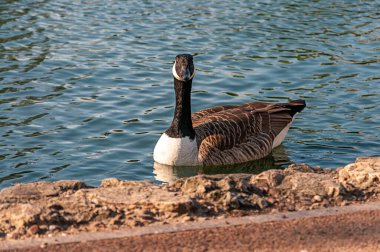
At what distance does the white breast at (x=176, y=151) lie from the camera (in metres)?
11.4

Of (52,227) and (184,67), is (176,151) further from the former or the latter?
(52,227)

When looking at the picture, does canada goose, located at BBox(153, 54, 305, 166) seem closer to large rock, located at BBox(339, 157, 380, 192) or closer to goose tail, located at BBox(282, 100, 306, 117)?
goose tail, located at BBox(282, 100, 306, 117)

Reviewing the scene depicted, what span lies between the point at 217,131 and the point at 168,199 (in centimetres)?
515

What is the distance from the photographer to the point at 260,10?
1909 centimetres

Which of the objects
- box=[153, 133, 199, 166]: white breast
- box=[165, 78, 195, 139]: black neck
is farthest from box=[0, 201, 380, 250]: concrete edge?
box=[165, 78, 195, 139]: black neck

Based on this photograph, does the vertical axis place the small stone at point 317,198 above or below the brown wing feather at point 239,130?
above

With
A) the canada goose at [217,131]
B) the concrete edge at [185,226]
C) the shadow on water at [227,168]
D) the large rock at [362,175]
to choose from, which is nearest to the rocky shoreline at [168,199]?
the large rock at [362,175]

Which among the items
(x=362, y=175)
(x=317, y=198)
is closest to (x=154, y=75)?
(x=362, y=175)

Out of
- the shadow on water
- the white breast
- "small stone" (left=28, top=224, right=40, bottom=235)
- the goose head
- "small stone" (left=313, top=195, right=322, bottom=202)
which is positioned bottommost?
the shadow on water

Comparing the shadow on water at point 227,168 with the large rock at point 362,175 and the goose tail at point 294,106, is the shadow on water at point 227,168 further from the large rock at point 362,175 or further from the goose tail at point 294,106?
the large rock at point 362,175

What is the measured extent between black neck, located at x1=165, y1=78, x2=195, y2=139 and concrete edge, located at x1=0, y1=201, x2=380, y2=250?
496cm

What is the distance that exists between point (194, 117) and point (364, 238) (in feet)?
20.8

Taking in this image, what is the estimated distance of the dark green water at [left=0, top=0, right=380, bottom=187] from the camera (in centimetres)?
1177

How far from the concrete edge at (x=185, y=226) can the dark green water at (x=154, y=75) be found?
4.25 metres
